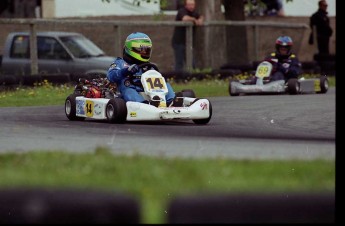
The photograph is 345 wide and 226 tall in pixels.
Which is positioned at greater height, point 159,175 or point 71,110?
point 159,175

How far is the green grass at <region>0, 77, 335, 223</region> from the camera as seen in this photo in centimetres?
326

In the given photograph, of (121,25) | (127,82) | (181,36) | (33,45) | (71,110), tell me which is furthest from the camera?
(181,36)

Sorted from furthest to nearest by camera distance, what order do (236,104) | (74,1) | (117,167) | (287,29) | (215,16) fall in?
(74,1) < (287,29) < (215,16) < (236,104) < (117,167)

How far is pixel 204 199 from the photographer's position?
292 cm

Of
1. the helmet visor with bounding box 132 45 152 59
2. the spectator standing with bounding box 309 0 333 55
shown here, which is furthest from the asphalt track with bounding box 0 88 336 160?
the spectator standing with bounding box 309 0 333 55

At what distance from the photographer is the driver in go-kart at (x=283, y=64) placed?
17.5 meters

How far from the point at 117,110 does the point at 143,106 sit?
0.84ft

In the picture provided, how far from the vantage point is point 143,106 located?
10.7 metres

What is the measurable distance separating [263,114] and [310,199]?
31.1 ft

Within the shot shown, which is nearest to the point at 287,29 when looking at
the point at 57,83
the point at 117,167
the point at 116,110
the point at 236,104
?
the point at 57,83

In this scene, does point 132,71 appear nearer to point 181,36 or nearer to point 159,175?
point 159,175

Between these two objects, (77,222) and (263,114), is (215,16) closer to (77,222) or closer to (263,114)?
(263,114)

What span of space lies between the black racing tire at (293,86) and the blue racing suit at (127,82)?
20.0 ft

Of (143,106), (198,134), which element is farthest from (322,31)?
(198,134)
